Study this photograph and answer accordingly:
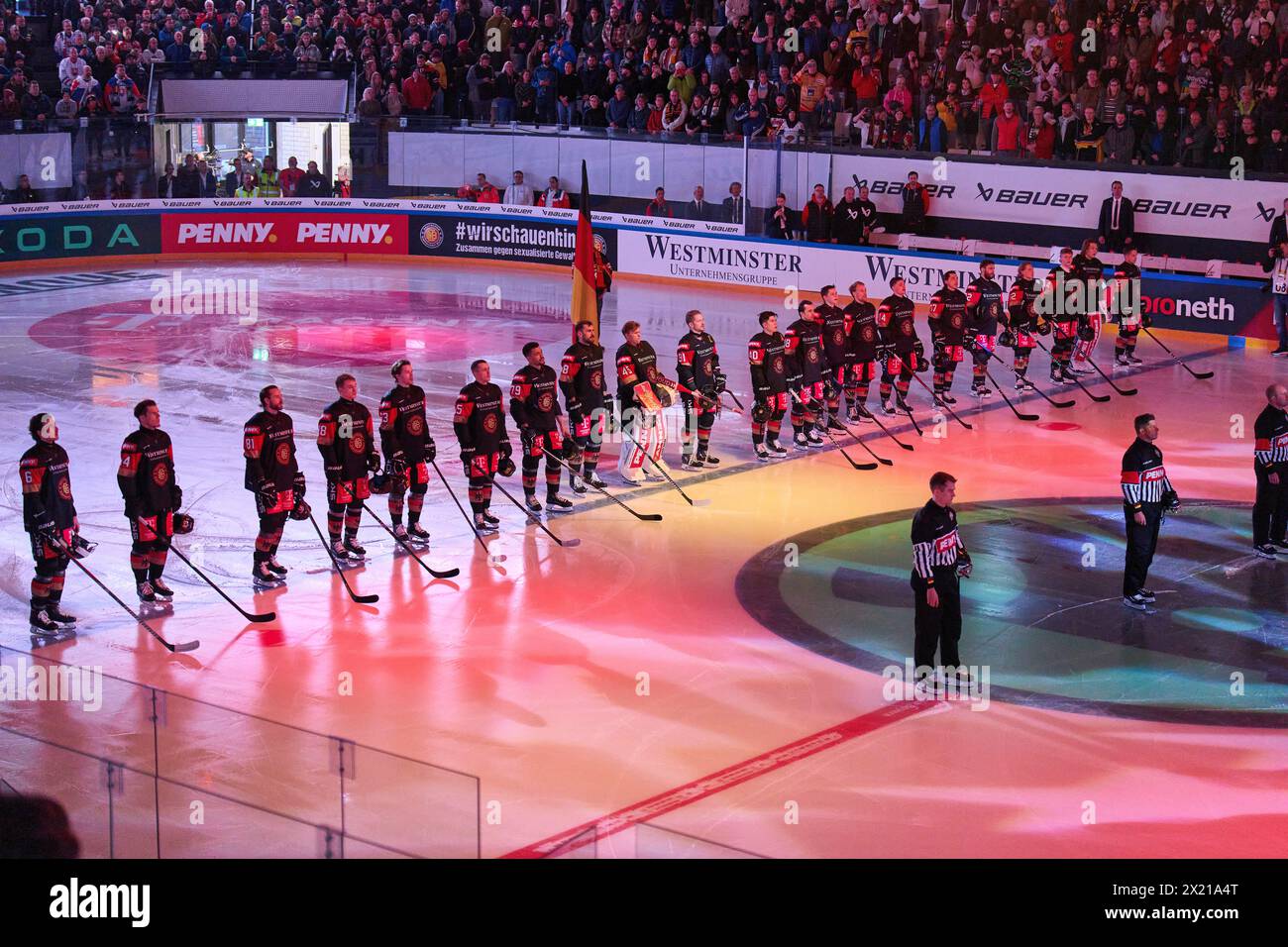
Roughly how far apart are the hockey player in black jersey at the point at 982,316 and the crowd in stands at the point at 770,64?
24.1 ft

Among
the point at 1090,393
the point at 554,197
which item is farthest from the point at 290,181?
the point at 1090,393

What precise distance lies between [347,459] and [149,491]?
188cm

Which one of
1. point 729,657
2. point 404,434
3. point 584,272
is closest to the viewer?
point 729,657

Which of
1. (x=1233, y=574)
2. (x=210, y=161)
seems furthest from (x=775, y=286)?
(x=1233, y=574)

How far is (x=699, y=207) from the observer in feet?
103

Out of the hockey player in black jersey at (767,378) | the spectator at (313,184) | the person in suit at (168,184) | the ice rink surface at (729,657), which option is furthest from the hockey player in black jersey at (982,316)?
the person in suit at (168,184)

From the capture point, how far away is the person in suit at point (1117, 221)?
2684 cm

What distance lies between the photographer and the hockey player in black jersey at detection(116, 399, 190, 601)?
12.9 metres

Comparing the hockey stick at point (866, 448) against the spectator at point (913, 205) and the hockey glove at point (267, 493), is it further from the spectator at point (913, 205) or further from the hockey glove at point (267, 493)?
the spectator at point (913, 205)

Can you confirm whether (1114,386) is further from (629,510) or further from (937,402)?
(629,510)

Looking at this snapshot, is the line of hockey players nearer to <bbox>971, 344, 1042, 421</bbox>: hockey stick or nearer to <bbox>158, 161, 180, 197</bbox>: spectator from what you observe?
<bbox>971, 344, 1042, 421</bbox>: hockey stick

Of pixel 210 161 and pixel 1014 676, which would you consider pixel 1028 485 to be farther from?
pixel 210 161

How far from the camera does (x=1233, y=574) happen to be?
14.4 meters
